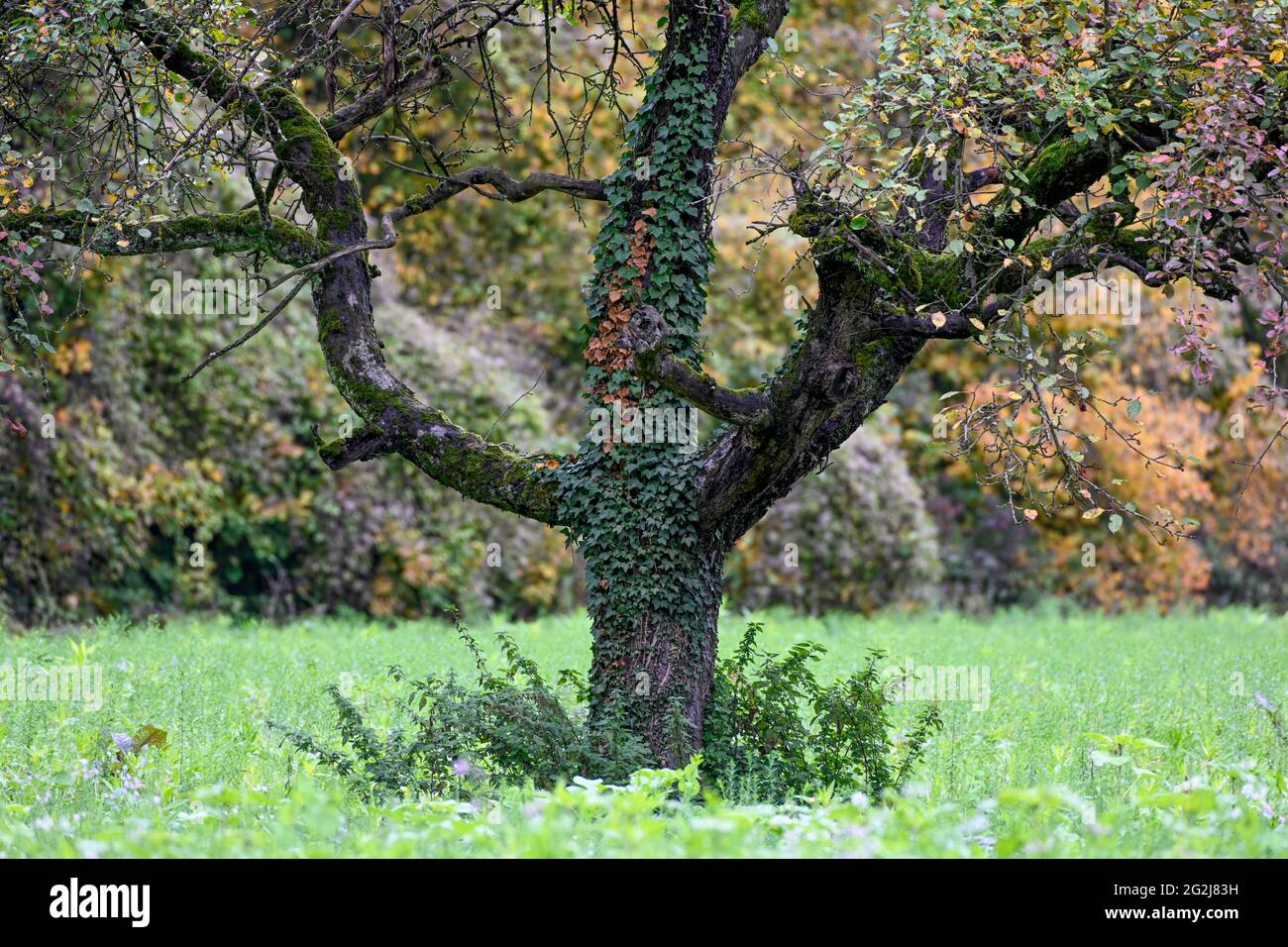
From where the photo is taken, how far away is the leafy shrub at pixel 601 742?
5617mm

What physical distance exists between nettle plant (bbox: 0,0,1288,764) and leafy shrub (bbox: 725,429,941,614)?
27.1 ft

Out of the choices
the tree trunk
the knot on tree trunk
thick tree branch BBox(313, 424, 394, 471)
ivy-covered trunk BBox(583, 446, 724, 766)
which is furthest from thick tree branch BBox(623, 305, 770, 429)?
thick tree branch BBox(313, 424, 394, 471)

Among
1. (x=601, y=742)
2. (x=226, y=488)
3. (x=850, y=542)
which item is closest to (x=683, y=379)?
(x=601, y=742)

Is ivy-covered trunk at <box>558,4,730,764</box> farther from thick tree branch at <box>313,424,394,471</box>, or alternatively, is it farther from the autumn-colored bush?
the autumn-colored bush

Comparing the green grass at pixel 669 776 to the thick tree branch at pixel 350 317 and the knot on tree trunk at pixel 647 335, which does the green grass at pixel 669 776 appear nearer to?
the thick tree branch at pixel 350 317

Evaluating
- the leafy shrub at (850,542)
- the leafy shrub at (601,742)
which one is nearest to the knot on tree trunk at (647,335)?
the leafy shrub at (601,742)

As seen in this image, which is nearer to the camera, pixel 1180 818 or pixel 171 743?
pixel 1180 818

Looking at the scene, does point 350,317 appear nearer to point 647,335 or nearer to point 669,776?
point 647,335

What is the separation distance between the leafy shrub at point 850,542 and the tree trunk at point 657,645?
27.8 ft

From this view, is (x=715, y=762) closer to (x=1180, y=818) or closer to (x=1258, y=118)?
(x=1180, y=818)

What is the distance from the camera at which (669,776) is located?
4.35m
